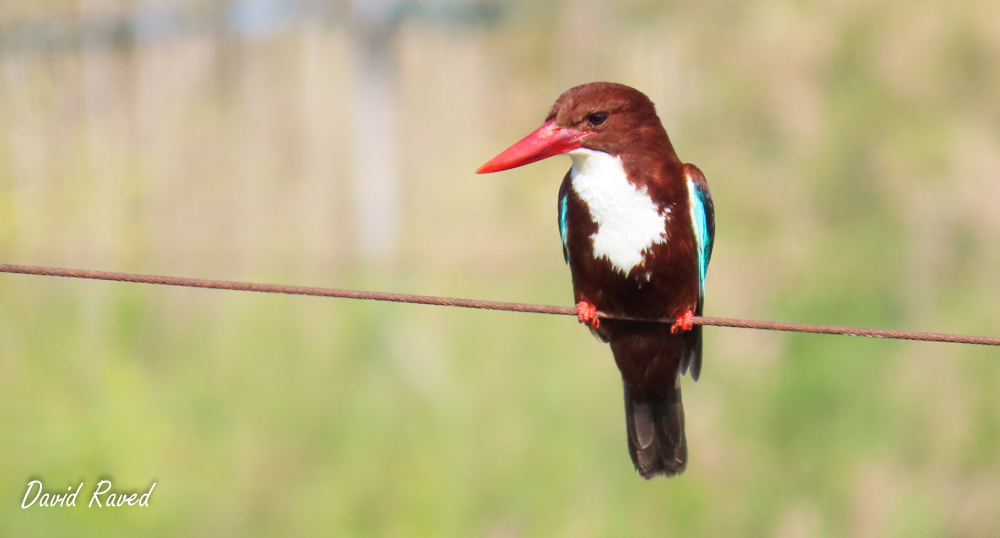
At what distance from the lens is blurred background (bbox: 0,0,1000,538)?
4.32 m

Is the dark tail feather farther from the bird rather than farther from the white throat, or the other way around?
the white throat

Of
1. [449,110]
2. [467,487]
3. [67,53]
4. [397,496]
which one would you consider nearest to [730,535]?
[467,487]

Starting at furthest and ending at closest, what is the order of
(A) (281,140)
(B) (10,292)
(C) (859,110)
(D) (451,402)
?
1. (C) (859,110)
2. (A) (281,140)
3. (B) (10,292)
4. (D) (451,402)

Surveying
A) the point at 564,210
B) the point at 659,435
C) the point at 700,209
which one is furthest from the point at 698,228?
the point at 659,435

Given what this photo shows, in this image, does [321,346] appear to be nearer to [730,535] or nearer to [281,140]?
[281,140]

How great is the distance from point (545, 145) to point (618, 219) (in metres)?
0.26

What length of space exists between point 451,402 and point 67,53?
3014 mm

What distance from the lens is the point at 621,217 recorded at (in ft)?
7.97

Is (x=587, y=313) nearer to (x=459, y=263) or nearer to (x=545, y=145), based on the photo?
(x=545, y=145)

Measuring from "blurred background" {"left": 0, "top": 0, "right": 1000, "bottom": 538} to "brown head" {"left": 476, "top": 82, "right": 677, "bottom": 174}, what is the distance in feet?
6.63

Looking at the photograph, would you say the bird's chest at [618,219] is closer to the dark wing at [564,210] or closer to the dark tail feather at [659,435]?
the dark wing at [564,210]

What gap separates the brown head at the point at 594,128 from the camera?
8.14ft

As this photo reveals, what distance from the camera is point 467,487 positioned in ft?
14.2

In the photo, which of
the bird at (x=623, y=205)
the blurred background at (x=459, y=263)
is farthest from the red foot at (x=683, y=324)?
the blurred background at (x=459, y=263)
